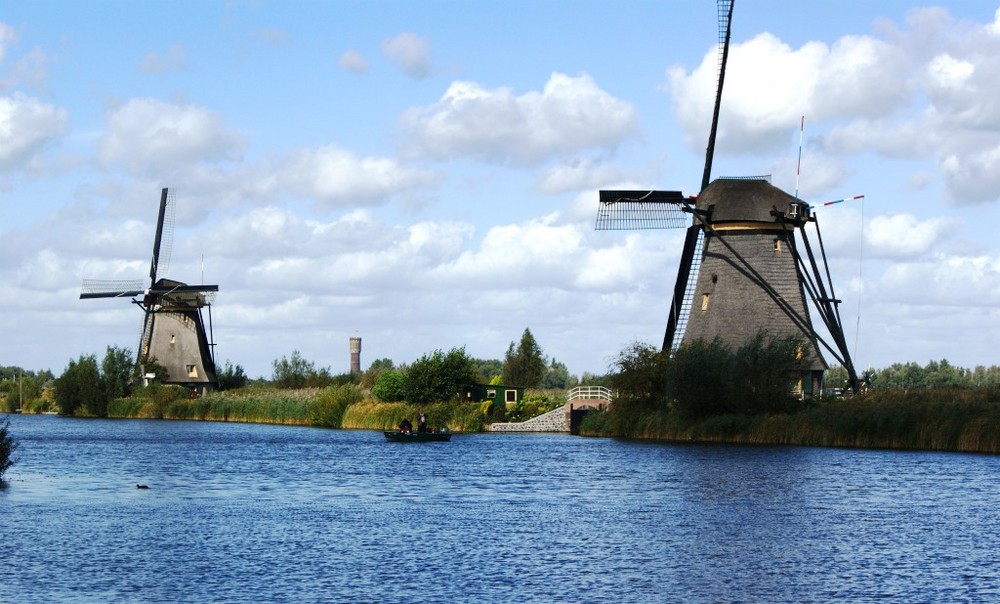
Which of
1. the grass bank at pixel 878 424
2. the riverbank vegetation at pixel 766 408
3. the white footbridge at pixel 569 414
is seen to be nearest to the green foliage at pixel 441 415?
the white footbridge at pixel 569 414

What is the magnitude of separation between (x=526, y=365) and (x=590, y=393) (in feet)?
137

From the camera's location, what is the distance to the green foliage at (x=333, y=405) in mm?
85375

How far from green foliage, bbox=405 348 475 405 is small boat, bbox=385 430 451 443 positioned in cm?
1235

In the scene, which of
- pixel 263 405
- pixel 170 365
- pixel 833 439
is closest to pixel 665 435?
pixel 833 439

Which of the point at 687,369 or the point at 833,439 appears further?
the point at 687,369

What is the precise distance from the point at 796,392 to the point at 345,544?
35.1 metres

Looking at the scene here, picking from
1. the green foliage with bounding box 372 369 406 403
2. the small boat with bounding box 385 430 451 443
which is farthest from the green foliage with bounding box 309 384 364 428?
the small boat with bounding box 385 430 451 443

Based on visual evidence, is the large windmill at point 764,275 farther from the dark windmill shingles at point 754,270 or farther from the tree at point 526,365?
the tree at point 526,365

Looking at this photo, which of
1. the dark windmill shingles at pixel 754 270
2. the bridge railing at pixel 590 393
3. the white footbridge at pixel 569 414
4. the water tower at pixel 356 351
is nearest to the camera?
the dark windmill shingles at pixel 754 270

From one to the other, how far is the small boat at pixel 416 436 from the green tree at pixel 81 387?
47274 mm

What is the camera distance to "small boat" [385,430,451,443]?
65969mm

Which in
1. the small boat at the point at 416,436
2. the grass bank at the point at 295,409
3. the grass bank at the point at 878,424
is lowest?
the small boat at the point at 416,436

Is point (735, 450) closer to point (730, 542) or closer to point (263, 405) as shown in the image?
point (730, 542)

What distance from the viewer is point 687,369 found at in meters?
58.3
